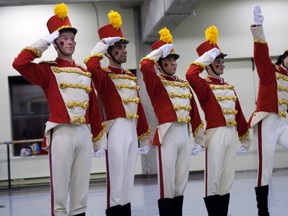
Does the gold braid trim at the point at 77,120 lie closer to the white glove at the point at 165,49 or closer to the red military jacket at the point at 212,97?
the white glove at the point at 165,49

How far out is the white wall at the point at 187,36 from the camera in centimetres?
966

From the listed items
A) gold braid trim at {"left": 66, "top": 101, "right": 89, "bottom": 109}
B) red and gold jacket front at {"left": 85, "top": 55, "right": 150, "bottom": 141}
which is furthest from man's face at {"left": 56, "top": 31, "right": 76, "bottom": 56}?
gold braid trim at {"left": 66, "top": 101, "right": 89, "bottom": 109}

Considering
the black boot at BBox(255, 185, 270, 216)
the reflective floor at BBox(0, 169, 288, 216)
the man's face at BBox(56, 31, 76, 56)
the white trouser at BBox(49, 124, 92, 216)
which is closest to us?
the white trouser at BBox(49, 124, 92, 216)

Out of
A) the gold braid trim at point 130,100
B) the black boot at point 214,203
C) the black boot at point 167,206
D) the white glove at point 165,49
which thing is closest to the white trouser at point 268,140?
the black boot at point 214,203

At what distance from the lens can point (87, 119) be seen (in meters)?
3.62

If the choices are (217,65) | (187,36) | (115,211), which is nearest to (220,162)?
(217,65)

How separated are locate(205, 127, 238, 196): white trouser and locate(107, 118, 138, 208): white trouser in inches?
27.3

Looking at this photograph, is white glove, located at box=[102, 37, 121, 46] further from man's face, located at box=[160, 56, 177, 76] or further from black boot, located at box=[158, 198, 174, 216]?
black boot, located at box=[158, 198, 174, 216]

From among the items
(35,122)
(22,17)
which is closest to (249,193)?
(35,122)

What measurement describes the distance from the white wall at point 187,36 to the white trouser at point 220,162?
5.58m

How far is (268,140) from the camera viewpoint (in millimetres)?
4477

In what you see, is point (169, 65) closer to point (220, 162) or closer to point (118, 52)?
point (118, 52)

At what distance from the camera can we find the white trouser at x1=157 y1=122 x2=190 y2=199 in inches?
159

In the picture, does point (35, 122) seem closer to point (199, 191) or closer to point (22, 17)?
point (22, 17)
